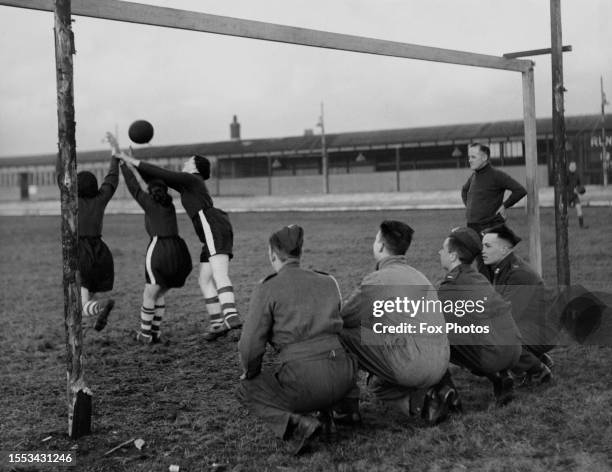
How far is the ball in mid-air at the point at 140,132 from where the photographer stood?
6.16 metres

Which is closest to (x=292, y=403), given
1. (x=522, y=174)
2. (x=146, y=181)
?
(x=146, y=181)

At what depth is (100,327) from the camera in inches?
249

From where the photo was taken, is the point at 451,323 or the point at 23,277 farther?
the point at 23,277

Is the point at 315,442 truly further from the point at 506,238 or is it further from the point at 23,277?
the point at 23,277

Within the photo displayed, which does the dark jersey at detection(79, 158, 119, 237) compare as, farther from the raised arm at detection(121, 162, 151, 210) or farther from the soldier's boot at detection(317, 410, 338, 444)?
the soldier's boot at detection(317, 410, 338, 444)

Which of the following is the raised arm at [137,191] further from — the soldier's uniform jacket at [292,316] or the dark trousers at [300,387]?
the dark trousers at [300,387]

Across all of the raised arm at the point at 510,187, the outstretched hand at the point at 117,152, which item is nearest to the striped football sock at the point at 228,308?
the outstretched hand at the point at 117,152

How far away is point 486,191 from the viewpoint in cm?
757

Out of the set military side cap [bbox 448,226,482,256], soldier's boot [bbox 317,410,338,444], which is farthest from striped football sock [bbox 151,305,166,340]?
military side cap [bbox 448,226,482,256]

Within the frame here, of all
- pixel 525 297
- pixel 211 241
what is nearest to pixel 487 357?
pixel 525 297

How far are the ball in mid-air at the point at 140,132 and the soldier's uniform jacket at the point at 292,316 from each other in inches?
101

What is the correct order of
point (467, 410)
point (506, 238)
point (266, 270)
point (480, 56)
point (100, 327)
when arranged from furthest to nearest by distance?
point (266, 270) < point (480, 56) < point (100, 327) < point (506, 238) < point (467, 410)

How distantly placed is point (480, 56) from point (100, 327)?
5054mm

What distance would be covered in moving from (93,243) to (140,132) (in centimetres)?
129
